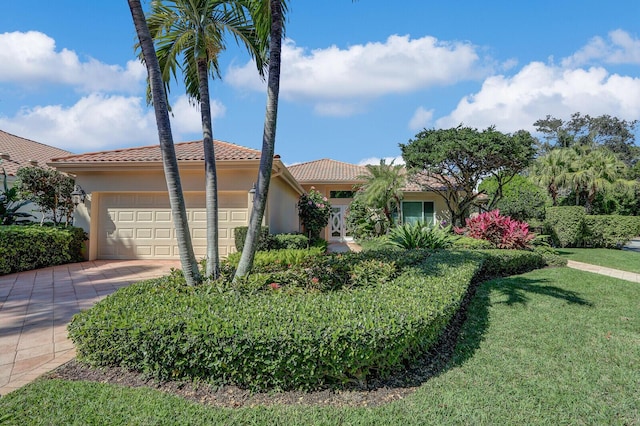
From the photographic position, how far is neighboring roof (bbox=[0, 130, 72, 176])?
1528cm

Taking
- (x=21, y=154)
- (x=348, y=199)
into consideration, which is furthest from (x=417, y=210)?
(x=21, y=154)

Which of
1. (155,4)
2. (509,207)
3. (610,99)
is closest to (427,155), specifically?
(509,207)

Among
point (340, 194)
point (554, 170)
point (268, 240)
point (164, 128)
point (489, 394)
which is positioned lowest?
point (489, 394)

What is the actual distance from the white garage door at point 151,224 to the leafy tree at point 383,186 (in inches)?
292

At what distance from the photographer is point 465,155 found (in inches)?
603

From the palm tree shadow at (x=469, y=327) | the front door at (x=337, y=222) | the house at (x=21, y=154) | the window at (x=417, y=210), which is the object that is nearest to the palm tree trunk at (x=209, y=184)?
the palm tree shadow at (x=469, y=327)

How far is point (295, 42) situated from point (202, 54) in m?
1.47

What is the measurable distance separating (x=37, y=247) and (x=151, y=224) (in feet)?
9.78

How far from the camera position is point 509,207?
17000 mm

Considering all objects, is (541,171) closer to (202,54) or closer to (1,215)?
(202,54)

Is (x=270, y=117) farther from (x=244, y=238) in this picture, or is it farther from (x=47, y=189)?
(x=47, y=189)

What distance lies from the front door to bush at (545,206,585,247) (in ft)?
33.4

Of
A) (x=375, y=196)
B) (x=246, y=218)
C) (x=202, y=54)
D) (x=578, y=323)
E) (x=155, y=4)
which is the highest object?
(x=155, y=4)

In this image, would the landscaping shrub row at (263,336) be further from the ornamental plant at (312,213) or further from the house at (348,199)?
the house at (348,199)
